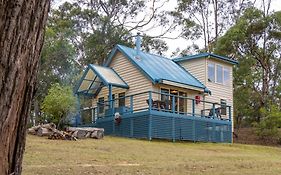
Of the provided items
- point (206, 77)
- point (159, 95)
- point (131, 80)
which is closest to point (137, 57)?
point (131, 80)

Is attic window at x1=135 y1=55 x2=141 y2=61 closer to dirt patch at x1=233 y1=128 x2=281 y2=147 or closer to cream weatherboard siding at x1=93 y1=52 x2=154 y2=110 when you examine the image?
cream weatherboard siding at x1=93 y1=52 x2=154 y2=110

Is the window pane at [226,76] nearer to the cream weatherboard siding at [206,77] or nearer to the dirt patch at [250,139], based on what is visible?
the cream weatherboard siding at [206,77]

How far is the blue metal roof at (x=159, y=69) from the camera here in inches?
844

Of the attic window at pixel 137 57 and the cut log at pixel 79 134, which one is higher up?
the attic window at pixel 137 57

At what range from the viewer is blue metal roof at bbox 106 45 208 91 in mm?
21438

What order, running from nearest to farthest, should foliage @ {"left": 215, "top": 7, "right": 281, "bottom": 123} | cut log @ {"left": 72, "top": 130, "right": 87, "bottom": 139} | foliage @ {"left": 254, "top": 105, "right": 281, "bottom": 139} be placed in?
cut log @ {"left": 72, "top": 130, "right": 87, "bottom": 139}, foliage @ {"left": 254, "top": 105, "right": 281, "bottom": 139}, foliage @ {"left": 215, "top": 7, "right": 281, "bottom": 123}

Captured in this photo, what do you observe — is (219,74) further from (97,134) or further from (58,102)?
(97,134)

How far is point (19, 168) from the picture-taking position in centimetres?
228

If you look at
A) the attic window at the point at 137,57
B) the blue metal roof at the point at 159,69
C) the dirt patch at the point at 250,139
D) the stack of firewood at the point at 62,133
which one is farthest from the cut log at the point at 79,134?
the dirt patch at the point at 250,139

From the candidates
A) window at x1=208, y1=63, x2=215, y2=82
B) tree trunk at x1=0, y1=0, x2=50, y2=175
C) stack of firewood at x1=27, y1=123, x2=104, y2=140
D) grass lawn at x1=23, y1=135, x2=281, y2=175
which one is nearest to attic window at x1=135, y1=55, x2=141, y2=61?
window at x1=208, y1=63, x2=215, y2=82

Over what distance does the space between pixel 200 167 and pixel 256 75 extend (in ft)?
77.3

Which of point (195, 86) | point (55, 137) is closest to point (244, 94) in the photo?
point (195, 86)

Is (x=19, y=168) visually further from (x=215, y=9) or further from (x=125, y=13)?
(x=215, y=9)

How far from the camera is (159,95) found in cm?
2144
